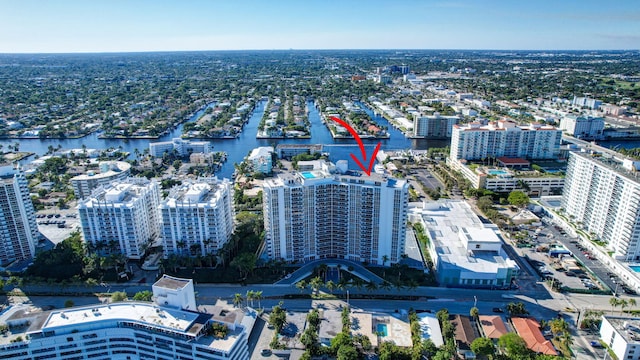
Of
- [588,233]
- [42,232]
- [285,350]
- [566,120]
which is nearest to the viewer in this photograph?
[285,350]

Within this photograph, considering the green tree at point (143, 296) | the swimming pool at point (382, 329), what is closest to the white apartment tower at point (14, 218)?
the green tree at point (143, 296)

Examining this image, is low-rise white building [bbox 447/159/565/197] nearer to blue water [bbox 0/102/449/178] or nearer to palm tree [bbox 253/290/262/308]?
blue water [bbox 0/102/449/178]

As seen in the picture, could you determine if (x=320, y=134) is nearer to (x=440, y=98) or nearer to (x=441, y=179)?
(x=441, y=179)

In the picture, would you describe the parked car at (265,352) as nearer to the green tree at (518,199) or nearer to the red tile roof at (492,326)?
the red tile roof at (492,326)

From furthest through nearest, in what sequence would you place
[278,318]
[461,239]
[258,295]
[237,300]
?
[461,239] < [258,295] < [237,300] < [278,318]

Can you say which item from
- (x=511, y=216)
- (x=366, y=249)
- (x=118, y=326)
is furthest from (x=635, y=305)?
(x=118, y=326)

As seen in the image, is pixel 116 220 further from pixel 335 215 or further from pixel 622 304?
pixel 622 304

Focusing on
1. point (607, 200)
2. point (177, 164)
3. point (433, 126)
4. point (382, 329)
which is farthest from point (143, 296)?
point (433, 126)
